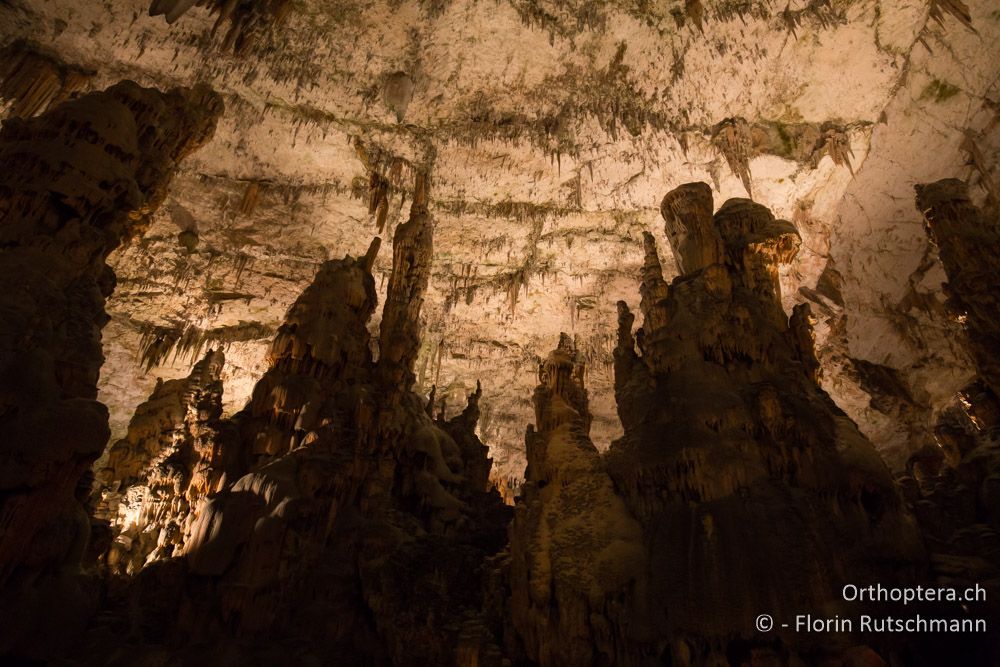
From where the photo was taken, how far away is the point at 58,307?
5840mm

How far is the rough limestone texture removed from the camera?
25.2ft

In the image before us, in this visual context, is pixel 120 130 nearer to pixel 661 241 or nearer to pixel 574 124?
pixel 574 124

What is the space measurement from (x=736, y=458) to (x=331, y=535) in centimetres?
645

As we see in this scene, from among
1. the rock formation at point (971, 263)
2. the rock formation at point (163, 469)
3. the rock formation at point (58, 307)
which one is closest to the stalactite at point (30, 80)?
the rock formation at point (163, 469)

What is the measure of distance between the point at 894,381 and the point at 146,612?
1940cm

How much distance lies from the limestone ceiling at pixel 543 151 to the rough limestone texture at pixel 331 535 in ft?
17.9

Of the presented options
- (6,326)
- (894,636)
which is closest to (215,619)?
(6,326)

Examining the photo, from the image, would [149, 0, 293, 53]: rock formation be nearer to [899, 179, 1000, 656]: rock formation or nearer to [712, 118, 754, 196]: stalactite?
[712, 118, 754, 196]: stalactite

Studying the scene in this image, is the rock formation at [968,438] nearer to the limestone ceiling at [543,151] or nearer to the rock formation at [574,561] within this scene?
the limestone ceiling at [543,151]

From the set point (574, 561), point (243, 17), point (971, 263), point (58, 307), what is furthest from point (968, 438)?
point (243, 17)

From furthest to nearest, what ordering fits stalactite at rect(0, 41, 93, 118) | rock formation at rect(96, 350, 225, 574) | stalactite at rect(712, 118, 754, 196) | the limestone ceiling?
stalactite at rect(712, 118, 754, 196) → the limestone ceiling → stalactite at rect(0, 41, 93, 118) → rock formation at rect(96, 350, 225, 574)

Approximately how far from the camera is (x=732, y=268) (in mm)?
9648

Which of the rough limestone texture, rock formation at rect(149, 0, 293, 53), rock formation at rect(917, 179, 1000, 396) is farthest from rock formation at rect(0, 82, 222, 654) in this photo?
rock formation at rect(917, 179, 1000, 396)

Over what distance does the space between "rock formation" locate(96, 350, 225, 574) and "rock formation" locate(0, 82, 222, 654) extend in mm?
3956
